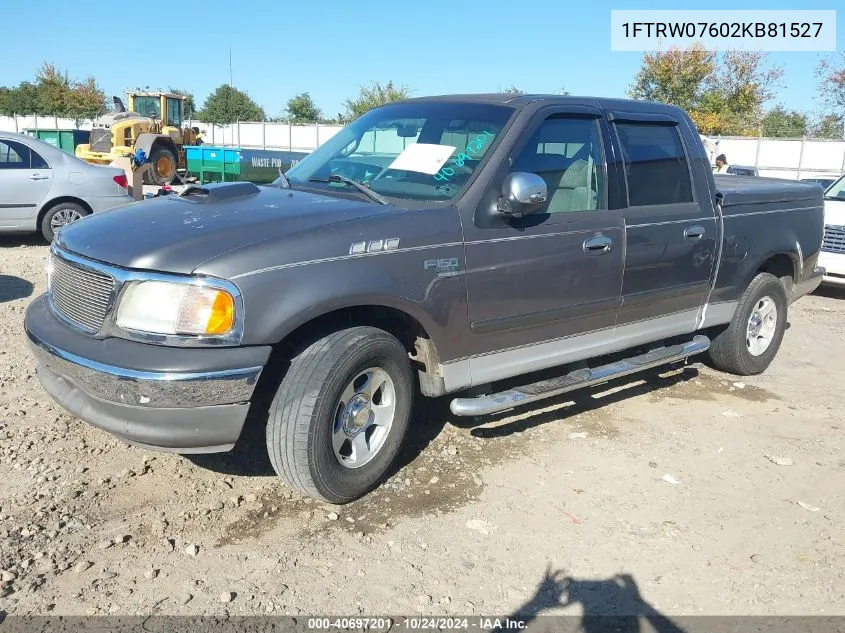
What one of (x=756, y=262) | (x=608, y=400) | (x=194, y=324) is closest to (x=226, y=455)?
(x=194, y=324)

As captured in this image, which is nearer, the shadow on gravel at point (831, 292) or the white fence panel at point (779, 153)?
the shadow on gravel at point (831, 292)

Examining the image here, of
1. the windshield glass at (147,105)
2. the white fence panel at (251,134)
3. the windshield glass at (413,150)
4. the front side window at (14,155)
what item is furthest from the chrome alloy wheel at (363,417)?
the white fence panel at (251,134)

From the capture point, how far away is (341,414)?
3.57 metres

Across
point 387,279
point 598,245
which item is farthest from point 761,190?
point 387,279

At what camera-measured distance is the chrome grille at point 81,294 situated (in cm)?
327

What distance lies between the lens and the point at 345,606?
2912 mm

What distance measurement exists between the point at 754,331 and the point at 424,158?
347 cm

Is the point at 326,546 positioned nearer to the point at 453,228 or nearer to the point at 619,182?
the point at 453,228

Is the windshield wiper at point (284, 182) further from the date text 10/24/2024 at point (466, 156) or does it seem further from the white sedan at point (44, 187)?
the white sedan at point (44, 187)

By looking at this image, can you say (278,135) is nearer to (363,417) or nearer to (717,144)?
(717,144)

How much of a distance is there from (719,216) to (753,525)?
235 cm

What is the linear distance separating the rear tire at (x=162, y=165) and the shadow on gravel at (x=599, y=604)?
20.5 meters

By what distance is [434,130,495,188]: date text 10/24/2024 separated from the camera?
4.01 metres

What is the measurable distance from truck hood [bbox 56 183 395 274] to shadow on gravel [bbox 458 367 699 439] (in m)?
1.68
